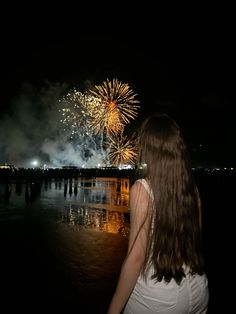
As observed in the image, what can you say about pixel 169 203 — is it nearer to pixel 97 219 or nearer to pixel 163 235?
pixel 163 235

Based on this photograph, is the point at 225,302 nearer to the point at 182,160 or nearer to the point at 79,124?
the point at 182,160

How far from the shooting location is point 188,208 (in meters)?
2.29

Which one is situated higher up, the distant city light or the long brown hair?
the distant city light

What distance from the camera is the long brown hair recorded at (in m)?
2.18

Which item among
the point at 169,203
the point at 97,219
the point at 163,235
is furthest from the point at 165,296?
the point at 97,219

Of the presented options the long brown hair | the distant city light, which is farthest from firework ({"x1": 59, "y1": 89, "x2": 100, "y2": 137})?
the long brown hair

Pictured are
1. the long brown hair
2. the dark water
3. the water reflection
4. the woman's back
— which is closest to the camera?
the woman's back

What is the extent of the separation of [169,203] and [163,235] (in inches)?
8.5

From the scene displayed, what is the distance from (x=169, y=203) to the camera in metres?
2.21

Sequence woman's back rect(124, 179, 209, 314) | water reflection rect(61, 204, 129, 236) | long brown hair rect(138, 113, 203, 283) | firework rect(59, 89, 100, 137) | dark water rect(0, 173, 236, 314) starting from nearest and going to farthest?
1. woman's back rect(124, 179, 209, 314)
2. long brown hair rect(138, 113, 203, 283)
3. dark water rect(0, 173, 236, 314)
4. water reflection rect(61, 204, 129, 236)
5. firework rect(59, 89, 100, 137)

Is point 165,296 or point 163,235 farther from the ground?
point 163,235

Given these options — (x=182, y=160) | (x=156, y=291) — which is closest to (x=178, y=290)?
(x=156, y=291)

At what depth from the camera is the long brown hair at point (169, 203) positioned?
2176mm

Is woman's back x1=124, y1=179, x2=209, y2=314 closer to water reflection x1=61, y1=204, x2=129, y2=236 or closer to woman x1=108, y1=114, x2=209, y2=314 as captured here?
woman x1=108, y1=114, x2=209, y2=314
